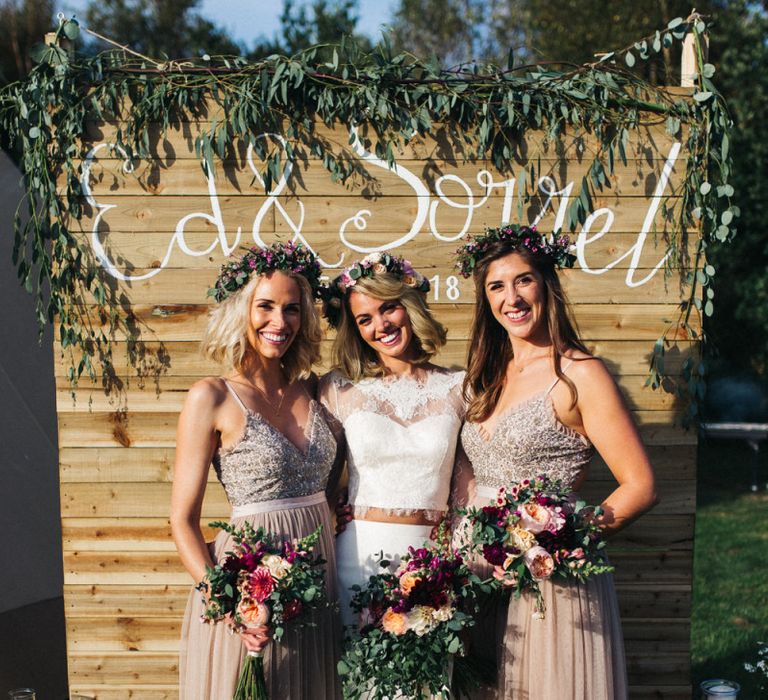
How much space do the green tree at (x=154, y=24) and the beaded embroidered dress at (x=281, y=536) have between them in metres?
14.8

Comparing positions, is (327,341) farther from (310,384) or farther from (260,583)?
(260,583)

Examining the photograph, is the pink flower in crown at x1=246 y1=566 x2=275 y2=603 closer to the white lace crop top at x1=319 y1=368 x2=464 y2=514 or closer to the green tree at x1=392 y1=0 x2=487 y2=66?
the white lace crop top at x1=319 y1=368 x2=464 y2=514

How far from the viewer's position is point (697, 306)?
391cm

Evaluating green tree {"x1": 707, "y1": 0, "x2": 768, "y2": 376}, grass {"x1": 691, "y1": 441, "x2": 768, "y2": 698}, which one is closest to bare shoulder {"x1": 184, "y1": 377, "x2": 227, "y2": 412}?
grass {"x1": 691, "y1": 441, "x2": 768, "y2": 698}

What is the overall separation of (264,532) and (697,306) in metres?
2.27

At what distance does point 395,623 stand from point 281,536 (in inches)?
22.3

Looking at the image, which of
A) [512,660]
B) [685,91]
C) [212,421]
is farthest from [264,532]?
[685,91]

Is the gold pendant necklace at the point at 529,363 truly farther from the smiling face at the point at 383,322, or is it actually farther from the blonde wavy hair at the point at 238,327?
the blonde wavy hair at the point at 238,327

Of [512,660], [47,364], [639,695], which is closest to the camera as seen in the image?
[512,660]

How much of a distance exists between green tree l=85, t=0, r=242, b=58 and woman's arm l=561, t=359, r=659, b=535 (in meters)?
15.1

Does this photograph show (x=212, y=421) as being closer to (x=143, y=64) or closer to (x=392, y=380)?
(x=392, y=380)

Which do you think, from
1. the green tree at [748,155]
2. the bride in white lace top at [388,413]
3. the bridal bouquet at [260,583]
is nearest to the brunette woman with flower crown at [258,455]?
the bride in white lace top at [388,413]

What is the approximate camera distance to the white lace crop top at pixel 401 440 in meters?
3.12

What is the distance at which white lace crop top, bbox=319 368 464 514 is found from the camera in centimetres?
312
